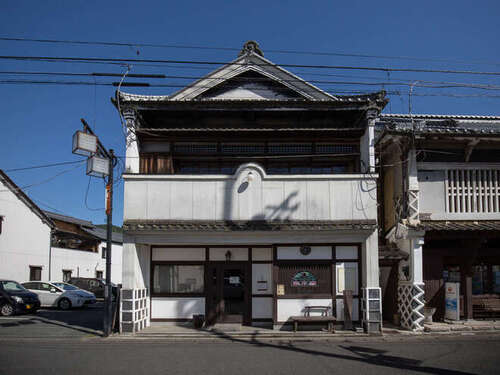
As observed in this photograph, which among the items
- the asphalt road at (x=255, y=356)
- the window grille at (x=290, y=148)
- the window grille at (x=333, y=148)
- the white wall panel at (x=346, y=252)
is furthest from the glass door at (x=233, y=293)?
the window grille at (x=333, y=148)

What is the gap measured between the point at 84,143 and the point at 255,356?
26.2ft

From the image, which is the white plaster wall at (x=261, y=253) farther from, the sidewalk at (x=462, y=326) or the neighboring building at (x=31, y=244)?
the neighboring building at (x=31, y=244)

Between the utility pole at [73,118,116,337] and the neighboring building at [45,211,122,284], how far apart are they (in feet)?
55.4

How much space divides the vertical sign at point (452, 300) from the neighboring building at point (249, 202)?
3.11 m

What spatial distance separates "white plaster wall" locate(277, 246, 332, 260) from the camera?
46.2 ft

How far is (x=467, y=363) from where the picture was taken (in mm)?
9078

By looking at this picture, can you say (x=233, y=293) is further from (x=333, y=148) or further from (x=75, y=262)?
(x=75, y=262)

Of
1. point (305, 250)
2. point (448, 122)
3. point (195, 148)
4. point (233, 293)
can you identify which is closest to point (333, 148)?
point (305, 250)

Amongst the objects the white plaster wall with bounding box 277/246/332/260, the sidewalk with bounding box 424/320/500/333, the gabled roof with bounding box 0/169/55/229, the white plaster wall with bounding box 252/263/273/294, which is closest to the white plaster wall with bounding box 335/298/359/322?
the white plaster wall with bounding box 277/246/332/260

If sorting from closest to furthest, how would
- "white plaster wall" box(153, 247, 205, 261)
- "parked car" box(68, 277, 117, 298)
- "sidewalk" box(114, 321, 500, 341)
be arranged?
"sidewalk" box(114, 321, 500, 341) < "white plaster wall" box(153, 247, 205, 261) < "parked car" box(68, 277, 117, 298)

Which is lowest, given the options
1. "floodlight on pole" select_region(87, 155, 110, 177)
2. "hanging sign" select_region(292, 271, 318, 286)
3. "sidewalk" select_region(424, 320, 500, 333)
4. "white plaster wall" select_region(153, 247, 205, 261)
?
"sidewalk" select_region(424, 320, 500, 333)

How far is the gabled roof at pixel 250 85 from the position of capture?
50.5ft

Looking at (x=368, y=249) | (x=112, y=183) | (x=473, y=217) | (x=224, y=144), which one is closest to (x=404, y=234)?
(x=368, y=249)

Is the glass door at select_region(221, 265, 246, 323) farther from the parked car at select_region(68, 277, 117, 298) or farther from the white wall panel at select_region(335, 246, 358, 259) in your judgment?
the parked car at select_region(68, 277, 117, 298)
